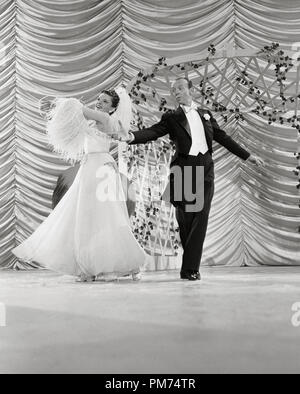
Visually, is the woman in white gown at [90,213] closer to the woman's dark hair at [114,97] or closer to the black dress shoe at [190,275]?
the woman's dark hair at [114,97]

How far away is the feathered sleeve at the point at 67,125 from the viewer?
3.30 m

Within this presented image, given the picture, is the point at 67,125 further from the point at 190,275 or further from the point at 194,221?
the point at 190,275

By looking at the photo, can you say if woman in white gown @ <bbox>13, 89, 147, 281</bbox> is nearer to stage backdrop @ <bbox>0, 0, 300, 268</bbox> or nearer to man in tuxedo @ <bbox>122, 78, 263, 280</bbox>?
man in tuxedo @ <bbox>122, 78, 263, 280</bbox>

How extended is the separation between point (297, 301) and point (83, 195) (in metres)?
1.68

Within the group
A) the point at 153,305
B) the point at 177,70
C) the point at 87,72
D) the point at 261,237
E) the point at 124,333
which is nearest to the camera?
the point at 124,333

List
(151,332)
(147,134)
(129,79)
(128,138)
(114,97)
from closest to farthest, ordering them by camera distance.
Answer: (151,332) < (128,138) < (147,134) < (114,97) < (129,79)

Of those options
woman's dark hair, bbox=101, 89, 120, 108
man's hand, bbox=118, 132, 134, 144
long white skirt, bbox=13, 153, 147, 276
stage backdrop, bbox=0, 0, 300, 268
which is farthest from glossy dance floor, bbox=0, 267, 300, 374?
stage backdrop, bbox=0, 0, 300, 268

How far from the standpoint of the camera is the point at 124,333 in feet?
5.35

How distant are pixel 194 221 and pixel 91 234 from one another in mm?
684

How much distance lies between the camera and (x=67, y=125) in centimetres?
335

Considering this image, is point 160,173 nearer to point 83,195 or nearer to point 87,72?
point 87,72

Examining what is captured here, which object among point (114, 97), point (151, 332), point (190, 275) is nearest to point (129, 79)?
point (114, 97)

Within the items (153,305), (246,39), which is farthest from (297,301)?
(246,39)
